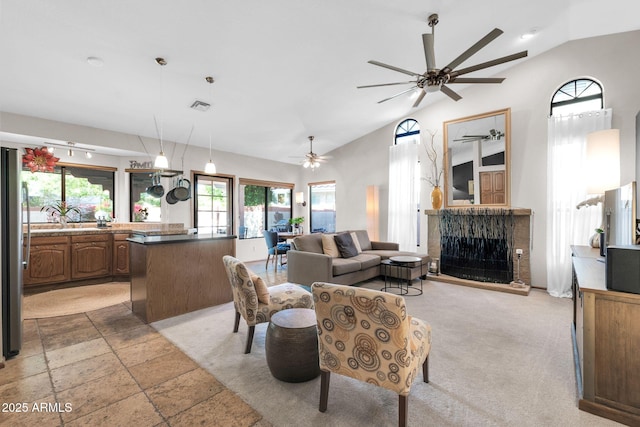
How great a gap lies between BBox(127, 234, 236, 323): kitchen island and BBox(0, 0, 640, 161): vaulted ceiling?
2094 millimetres

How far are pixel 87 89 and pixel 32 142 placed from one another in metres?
1.85

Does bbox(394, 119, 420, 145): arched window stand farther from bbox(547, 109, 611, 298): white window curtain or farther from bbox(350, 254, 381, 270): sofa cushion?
bbox(350, 254, 381, 270): sofa cushion

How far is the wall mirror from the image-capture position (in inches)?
189

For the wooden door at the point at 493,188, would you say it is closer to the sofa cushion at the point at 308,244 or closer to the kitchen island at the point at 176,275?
the sofa cushion at the point at 308,244

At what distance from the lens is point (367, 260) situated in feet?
15.2

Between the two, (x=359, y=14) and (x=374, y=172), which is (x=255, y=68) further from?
(x=374, y=172)

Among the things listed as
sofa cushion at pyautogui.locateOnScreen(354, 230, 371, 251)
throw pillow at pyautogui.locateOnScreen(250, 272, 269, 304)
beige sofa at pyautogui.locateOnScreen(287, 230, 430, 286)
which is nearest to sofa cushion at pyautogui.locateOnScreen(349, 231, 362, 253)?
beige sofa at pyautogui.locateOnScreen(287, 230, 430, 286)

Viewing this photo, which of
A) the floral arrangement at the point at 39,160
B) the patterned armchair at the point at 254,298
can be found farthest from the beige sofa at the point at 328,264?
the floral arrangement at the point at 39,160

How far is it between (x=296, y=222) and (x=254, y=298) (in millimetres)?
5154

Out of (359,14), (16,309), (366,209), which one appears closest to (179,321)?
(16,309)

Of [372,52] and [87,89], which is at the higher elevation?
[372,52]

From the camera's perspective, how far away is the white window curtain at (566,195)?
406cm

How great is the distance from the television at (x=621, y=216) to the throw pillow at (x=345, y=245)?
307 cm

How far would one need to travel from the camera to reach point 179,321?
313 centimetres
